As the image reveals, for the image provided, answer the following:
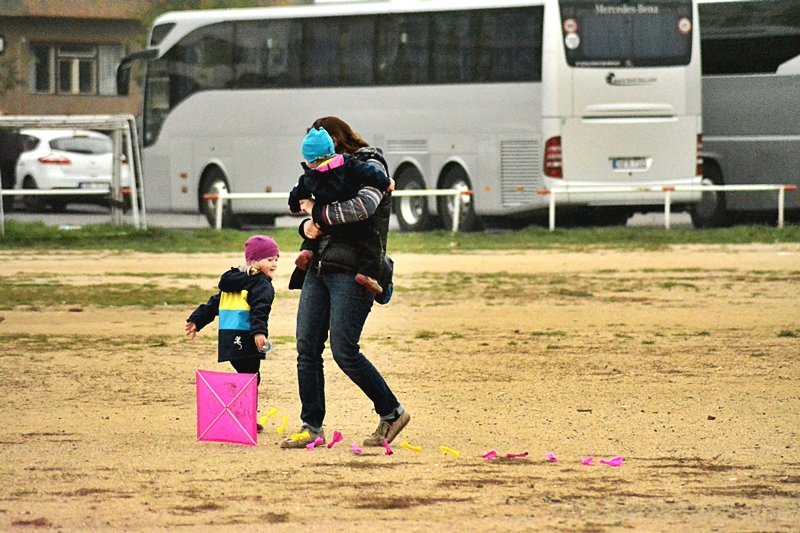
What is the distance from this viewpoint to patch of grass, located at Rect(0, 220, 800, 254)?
24.9 metres

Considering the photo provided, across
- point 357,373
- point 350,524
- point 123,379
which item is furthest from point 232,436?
point 123,379

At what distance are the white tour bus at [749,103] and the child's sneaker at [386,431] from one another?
810 inches

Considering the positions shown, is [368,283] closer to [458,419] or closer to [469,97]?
[458,419]

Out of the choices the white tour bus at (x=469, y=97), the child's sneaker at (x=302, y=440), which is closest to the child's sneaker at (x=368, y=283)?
the child's sneaker at (x=302, y=440)

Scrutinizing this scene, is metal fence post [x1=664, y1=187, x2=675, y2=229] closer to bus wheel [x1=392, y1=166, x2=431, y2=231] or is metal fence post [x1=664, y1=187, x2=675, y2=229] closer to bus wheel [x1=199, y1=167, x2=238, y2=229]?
bus wheel [x1=392, y1=166, x2=431, y2=231]

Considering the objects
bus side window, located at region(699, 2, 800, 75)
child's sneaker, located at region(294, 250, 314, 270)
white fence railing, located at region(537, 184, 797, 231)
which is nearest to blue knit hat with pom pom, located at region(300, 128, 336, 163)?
child's sneaker, located at region(294, 250, 314, 270)

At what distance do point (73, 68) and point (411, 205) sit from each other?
32138 millimetres

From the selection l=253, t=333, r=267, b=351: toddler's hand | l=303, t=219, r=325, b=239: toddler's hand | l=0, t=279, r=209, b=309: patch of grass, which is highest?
l=303, t=219, r=325, b=239: toddler's hand

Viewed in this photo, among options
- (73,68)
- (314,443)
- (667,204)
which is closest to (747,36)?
(667,204)

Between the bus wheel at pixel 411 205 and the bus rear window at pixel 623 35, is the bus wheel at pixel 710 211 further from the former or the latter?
the bus wheel at pixel 411 205

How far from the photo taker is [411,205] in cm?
2961

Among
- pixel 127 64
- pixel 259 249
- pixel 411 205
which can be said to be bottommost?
pixel 411 205

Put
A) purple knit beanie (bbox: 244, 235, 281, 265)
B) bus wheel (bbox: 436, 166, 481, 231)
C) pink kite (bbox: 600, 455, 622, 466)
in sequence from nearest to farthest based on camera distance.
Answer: pink kite (bbox: 600, 455, 622, 466) < purple knit beanie (bbox: 244, 235, 281, 265) < bus wheel (bbox: 436, 166, 481, 231)

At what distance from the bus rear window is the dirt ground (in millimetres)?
10821
